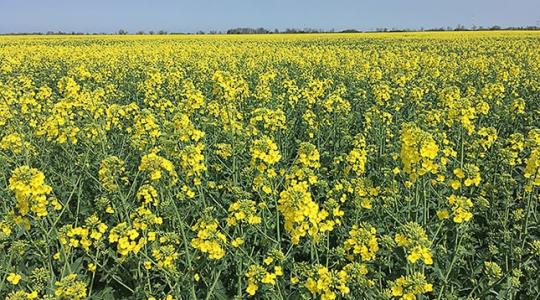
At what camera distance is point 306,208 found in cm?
263

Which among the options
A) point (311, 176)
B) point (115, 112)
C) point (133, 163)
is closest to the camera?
point (311, 176)

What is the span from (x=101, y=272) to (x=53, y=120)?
2.00 metres

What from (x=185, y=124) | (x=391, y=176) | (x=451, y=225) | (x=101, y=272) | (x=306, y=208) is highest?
(x=185, y=124)

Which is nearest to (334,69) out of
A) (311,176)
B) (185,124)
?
(185,124)

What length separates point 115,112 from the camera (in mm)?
5941

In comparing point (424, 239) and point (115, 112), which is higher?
Answer: point (115, 112)

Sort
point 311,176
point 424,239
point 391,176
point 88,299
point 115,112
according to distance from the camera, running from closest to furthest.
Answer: point 424,239
point 88,299
point 311,176
point 391,176
point 115,112

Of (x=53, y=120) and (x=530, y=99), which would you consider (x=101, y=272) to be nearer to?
(x=53, y=120)

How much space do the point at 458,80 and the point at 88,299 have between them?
9.49 metres

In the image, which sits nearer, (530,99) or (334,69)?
(530,99)

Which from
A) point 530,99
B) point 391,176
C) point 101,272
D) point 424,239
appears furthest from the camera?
point 530,99

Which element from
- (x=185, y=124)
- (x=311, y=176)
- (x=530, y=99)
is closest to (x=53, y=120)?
(x=185, y=124)

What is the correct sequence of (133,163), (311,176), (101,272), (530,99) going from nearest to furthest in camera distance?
(311,176) → (101,272) → (133,163) → (530,99)

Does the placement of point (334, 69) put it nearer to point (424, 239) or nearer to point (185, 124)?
point (185, 124)
